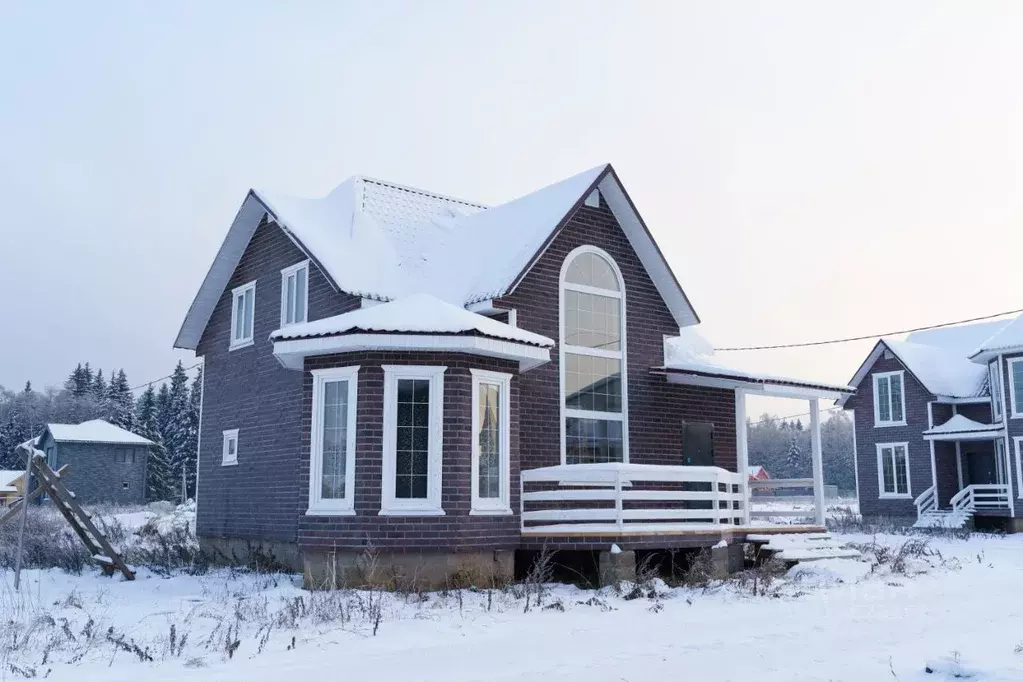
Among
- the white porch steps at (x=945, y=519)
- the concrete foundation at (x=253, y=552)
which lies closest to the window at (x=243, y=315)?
the concrete foundation at (x=253, y=552)

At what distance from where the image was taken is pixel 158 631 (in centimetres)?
1021

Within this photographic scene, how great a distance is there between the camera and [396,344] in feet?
44.0

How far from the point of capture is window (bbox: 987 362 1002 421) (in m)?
30.6

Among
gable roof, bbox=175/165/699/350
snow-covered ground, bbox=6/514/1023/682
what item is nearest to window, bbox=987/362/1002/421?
gable roof, bbox=175/165/699/350

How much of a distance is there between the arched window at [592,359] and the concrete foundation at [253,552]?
516 cm

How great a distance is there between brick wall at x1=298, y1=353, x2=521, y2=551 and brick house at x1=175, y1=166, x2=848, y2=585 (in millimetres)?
29

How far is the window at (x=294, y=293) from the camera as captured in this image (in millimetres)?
17906

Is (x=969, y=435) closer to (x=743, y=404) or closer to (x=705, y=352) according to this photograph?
(x=705, y=352)

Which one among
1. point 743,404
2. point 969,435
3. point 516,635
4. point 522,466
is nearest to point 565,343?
point 522,466

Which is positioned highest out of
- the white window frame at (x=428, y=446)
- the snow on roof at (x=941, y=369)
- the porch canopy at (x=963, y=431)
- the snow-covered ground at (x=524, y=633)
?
the snow on roof at (x=941, y=369)

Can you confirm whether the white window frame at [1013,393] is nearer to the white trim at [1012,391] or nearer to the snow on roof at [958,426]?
the white trim at [1012,391]

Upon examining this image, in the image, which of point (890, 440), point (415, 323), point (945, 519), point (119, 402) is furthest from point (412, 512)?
point (119, 402)

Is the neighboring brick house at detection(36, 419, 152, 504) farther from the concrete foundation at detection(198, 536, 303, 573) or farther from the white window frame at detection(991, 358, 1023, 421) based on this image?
the white window frame at detection(991, 358, 1023, 421)

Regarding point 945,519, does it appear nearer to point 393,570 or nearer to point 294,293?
point 294,293
